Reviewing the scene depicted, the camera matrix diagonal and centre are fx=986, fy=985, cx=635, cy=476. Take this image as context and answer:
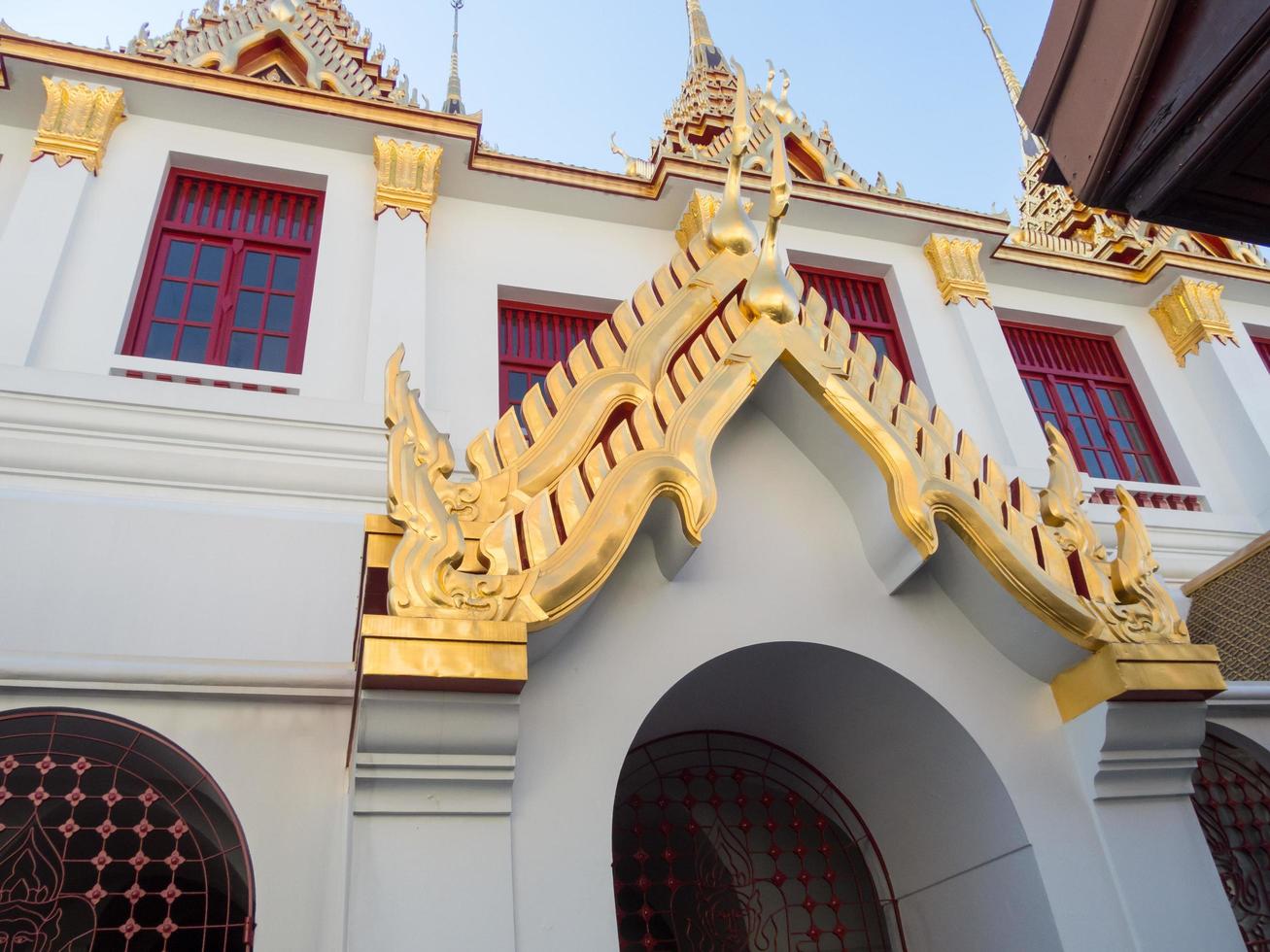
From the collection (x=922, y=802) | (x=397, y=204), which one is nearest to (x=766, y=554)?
(x=922, y=802)

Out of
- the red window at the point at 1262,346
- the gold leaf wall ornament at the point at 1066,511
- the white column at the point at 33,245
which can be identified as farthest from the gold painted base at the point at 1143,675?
the red window at the point at 1262,346

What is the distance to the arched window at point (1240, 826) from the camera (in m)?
5.46

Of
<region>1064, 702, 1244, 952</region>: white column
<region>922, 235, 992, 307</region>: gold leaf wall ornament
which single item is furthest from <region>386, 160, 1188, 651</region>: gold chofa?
<region>922, 235, 992, 307</region>: gold leaf wall ornament

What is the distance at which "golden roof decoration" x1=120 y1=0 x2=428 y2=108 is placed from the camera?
8.21 m

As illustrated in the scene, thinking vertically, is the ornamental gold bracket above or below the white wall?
below

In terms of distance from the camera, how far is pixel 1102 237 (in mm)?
10992

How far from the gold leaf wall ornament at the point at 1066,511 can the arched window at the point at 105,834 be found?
3.72 m

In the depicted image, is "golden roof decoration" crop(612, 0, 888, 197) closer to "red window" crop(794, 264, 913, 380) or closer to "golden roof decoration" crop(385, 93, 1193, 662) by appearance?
"red window" crop(794, 264, 913, 380)

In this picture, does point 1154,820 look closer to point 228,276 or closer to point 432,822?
point 432,822

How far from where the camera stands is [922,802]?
3975 mm

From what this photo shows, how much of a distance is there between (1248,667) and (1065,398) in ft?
10.9

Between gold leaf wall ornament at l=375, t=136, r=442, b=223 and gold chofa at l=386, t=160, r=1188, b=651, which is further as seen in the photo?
gold leaf wall ornament at l=375, t=136, r=442, b=223

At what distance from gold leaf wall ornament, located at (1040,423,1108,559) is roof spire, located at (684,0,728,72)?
943cm

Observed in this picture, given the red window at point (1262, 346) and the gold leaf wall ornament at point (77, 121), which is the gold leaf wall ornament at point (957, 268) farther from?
the gold leaf wall ornament at point (77, 121)
